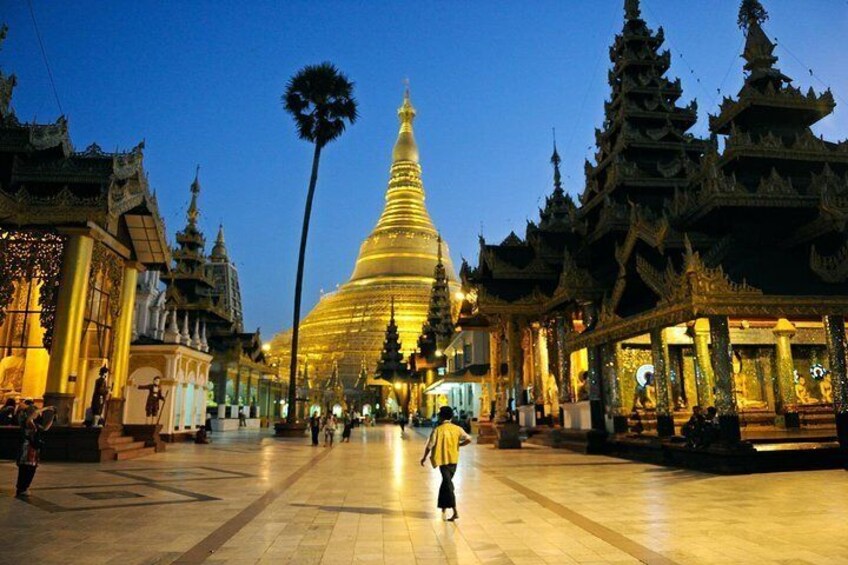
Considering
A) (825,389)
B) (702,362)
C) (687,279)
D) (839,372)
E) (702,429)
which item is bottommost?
(702,429)

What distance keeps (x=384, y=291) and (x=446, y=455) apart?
62.9m

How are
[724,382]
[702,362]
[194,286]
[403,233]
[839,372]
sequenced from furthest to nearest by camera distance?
[403,233]
[194,286]
[702,362]
[839,372]
[724,382]

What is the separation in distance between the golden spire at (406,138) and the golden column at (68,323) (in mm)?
63626

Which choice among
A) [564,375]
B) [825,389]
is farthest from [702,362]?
[825,389]

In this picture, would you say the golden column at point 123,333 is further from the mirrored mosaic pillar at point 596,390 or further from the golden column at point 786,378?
the golden column at point 786,378

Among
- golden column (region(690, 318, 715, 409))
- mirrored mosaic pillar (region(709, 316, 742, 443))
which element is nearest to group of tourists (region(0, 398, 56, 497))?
mirrored mosaic pillar (region(709, 316, 742, 443))

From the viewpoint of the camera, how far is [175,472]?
13695 millimetres

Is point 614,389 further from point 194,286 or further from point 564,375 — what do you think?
point 194,286

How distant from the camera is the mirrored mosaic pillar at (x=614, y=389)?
1773 centimetres

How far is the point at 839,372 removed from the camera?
539 inches

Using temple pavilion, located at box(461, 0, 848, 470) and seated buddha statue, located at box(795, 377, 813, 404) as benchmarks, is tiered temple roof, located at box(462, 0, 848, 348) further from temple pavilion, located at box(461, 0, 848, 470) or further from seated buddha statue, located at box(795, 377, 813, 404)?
seated buddha statue, located at box(795, 377, 813, 404)

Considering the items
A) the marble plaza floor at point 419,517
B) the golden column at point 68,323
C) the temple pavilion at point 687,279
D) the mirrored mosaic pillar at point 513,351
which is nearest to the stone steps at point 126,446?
the golden column at point 68,323

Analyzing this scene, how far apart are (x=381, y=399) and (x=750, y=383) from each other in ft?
157

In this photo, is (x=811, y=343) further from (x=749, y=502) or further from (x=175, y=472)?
(x=175, y=472)
